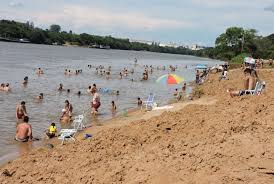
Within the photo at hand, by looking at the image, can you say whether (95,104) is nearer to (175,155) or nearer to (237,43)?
(175,155)

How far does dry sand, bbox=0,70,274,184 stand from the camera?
25.4ft

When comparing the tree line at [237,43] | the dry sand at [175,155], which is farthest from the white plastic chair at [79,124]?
the tree line at [237,43]

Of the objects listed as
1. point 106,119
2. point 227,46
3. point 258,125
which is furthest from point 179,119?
point 227,46

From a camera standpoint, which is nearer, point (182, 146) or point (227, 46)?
point (182, 146)

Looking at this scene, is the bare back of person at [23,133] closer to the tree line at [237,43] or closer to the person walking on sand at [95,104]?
the person walking on sand at [95,104]

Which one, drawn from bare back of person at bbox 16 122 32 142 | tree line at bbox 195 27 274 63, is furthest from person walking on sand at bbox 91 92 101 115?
tree line at bbox 195 27 274 63

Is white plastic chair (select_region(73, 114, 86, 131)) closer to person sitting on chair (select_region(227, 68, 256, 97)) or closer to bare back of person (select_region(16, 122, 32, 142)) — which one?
bare back of person (select_region(16, 122, 32, 142))

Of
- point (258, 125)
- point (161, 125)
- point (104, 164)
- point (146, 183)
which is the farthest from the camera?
point (161, 125)

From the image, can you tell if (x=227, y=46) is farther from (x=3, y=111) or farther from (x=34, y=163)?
(x=34, y=163)

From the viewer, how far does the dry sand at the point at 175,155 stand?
7.73 m

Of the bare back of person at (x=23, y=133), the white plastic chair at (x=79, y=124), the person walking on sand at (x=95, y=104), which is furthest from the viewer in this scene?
the person walking on sand at (x=95, y=104)

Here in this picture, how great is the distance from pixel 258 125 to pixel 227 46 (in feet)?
355

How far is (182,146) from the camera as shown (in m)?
9.22

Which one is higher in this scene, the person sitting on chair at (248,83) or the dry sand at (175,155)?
the person sitting on chair at (248,83)
